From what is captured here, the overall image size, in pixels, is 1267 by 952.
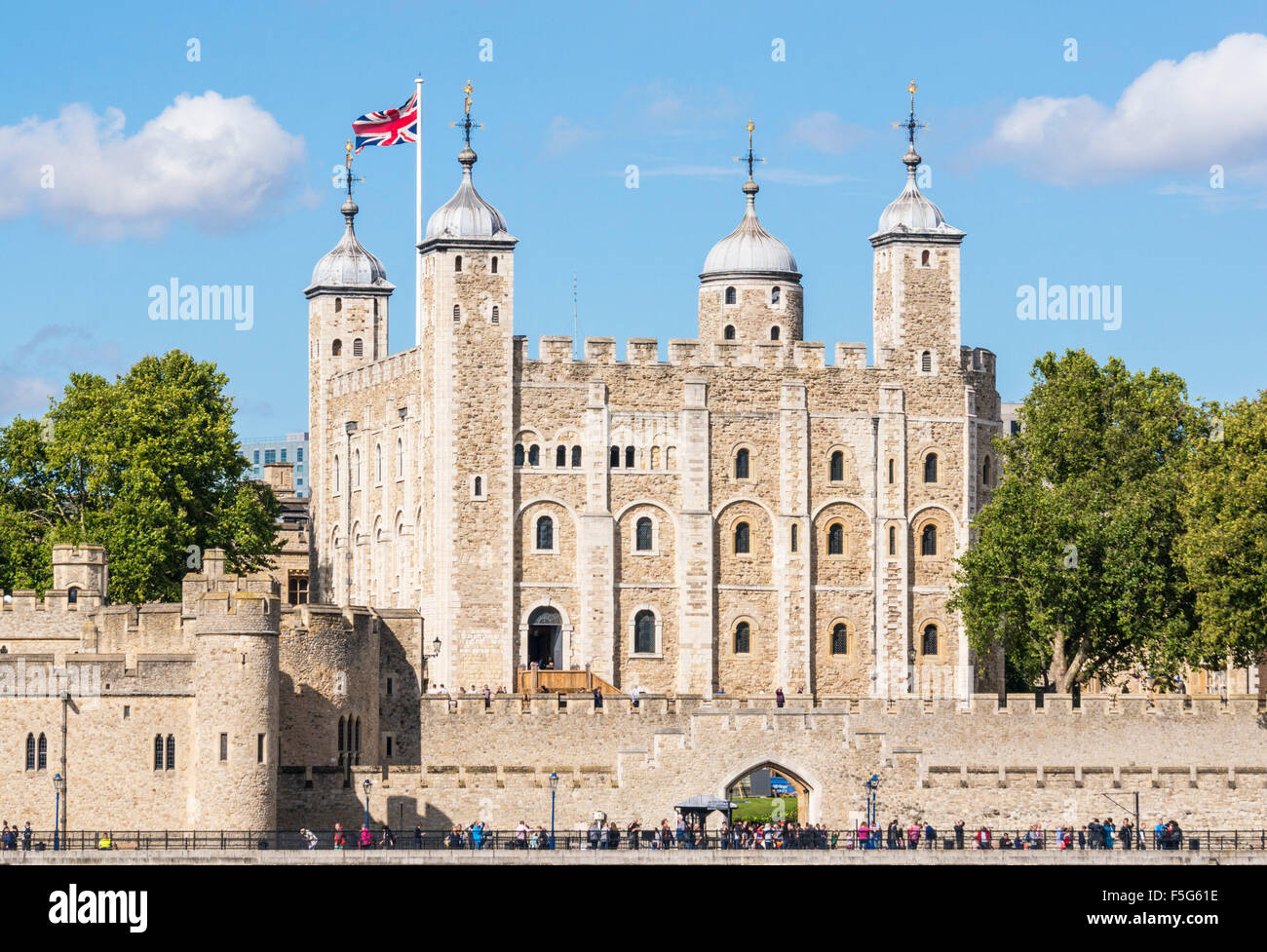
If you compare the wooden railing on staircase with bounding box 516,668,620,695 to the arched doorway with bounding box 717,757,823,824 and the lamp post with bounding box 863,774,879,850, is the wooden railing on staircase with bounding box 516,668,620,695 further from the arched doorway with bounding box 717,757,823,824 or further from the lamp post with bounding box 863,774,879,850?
the lamp post with bounding box 863,774,879,850

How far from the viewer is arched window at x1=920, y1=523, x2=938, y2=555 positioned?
105312 millimetres

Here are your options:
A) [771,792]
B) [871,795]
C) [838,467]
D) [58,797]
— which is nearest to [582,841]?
[871,795]

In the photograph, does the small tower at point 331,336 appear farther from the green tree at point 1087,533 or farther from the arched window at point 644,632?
the green tree at point 1087,533

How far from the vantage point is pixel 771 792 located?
110812 millimetres

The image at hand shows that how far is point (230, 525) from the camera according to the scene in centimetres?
10450

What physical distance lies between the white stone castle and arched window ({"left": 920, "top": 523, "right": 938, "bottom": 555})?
0.04 metres

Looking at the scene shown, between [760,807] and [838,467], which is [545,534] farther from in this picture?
[760,807]

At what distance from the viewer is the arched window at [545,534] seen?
103m

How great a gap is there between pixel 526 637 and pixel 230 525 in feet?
34.5

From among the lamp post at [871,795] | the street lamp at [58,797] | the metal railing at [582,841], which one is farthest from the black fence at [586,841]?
the lamp post at [871,795]

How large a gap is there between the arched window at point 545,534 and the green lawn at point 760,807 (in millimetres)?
9923

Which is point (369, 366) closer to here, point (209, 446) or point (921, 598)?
point (209, 446)

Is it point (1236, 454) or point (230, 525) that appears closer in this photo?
point (1236, 454)
